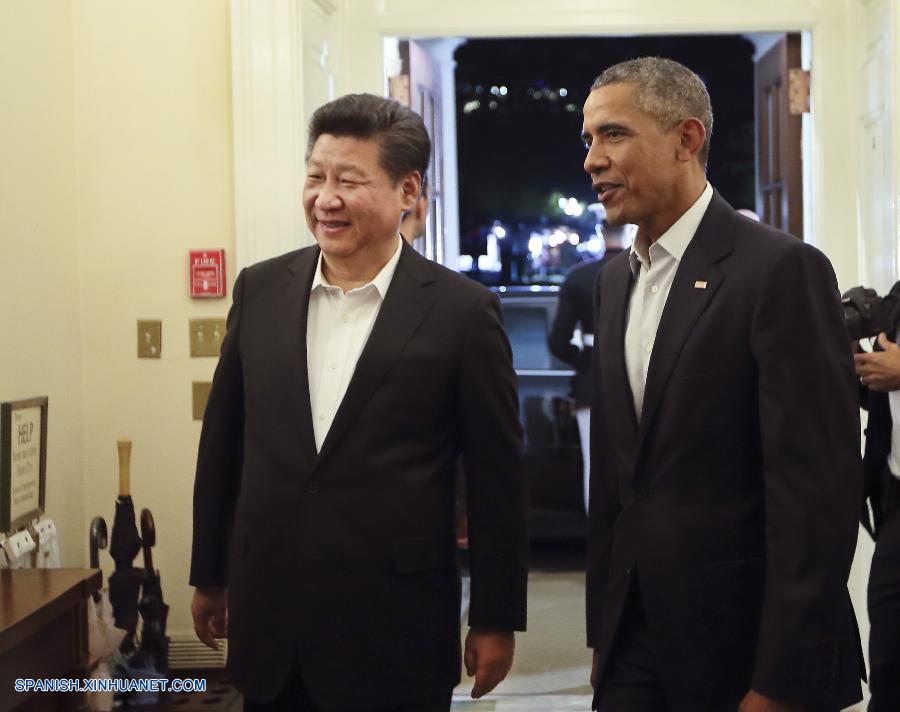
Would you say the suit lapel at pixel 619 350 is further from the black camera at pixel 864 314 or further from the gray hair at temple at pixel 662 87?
the black camera at pixel 864 314

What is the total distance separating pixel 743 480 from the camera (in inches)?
78.4

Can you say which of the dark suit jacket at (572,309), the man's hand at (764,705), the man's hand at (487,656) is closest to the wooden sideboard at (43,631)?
the man's hand at (487,656)

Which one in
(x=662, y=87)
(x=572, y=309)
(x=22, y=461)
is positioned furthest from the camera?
(x=572, y=309)

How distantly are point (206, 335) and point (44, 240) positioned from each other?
24.8 inches

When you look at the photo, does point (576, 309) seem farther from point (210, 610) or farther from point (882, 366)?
point (210, 610)

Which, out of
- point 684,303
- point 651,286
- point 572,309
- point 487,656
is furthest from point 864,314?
point 572,309

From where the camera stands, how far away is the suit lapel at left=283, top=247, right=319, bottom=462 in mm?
2164

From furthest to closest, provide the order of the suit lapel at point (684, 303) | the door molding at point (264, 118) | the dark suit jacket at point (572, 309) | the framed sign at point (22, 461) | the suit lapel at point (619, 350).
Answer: the dark suit jacket at point (572, 309) < the door molding at point (264, 118) < the framed sign at point (22, 461) < the suit lapel at point (619, 350) < the suit lapel at point (684, 303)

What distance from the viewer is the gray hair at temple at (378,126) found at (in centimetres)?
227

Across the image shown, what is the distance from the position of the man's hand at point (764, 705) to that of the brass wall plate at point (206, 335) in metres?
2.78

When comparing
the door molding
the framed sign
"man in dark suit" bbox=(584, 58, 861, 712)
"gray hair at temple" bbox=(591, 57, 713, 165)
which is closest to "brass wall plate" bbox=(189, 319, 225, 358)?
the door molding

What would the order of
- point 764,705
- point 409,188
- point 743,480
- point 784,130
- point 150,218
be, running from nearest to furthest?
1. point 764,705
2. point 743,480
3. point 409,188
4. point 150,218
5. point 784,130

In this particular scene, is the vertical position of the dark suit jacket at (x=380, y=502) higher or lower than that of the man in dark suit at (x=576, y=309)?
lower

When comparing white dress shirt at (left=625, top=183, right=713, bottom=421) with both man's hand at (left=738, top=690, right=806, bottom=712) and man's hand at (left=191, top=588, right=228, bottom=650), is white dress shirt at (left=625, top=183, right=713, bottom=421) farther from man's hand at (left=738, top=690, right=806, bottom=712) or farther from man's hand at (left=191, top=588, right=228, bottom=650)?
man's hand at (left=191, top=588, right=228, bottom=650)
